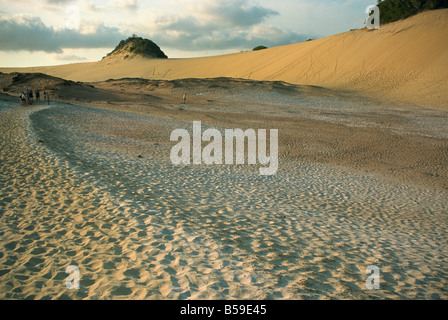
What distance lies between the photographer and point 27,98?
73.8 feet

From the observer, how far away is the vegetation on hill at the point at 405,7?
41688 mm

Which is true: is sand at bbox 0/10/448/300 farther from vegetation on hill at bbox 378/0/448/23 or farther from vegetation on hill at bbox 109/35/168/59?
vegetation on hill at bbox 109/35/168/59

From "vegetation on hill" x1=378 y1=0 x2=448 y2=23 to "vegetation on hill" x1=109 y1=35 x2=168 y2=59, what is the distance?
44.1m

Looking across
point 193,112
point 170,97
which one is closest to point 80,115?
point 193,112

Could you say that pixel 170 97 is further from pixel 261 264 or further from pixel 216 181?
pixel 261 264

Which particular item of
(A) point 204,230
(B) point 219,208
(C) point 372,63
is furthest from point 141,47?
(A) point 204,230

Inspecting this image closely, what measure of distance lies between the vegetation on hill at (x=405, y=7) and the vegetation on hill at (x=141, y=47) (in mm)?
44053

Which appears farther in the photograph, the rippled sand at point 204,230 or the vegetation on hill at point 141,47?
the vegetation on hill at point 141,47

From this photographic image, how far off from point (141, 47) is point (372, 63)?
→ 4827 centimetres

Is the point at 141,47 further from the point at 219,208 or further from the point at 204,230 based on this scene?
the point at 204,230

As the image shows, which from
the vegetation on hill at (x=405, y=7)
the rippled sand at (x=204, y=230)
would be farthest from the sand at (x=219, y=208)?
the vegetation on hill at (x=405, y=7)

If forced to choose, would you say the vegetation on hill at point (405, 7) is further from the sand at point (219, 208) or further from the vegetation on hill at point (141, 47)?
the vegetation on hill at point (141, 47)

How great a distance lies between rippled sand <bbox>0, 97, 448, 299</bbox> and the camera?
462 cm

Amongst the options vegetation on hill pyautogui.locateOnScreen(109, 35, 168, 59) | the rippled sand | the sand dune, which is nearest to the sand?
Answer: the rippled sand
